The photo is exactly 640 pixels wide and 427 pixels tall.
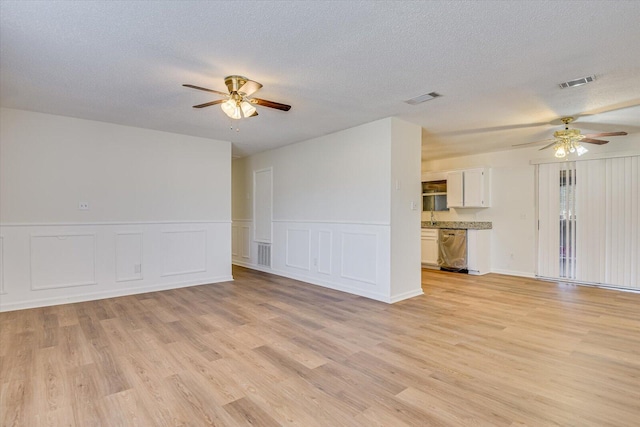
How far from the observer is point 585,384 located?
87.9 inches

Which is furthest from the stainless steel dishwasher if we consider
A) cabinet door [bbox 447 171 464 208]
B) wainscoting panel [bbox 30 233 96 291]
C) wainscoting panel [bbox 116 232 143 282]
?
wainscoting panel [bbox 30 233 96 291]

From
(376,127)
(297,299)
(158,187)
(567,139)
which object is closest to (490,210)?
(567,139)

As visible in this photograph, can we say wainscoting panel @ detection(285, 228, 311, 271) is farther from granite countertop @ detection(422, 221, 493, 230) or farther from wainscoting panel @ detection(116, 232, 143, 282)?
granite countertop @ detection(422, 221, 493, 230)

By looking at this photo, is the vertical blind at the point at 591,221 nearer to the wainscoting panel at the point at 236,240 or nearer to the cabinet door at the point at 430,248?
the cabinet door at the point at 430,248

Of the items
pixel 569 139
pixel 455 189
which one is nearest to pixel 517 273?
pixel 455 189

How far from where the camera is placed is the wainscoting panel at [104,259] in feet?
13.2

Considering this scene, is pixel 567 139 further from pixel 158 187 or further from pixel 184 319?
pixel 158 187

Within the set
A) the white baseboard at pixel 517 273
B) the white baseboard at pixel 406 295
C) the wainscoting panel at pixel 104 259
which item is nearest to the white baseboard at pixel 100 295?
the wainscoting panel at pixel 104 259

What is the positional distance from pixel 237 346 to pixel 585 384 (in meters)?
2.61

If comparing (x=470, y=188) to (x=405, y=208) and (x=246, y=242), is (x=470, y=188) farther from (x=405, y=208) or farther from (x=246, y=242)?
(x=246, y=242)

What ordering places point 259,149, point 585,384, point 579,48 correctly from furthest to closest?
point 259,149 → point 579,48 → point 585,384

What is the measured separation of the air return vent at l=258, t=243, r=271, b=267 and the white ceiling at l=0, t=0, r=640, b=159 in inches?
118

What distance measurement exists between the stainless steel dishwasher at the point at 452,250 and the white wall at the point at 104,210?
4252 mm

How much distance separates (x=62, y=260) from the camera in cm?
427
